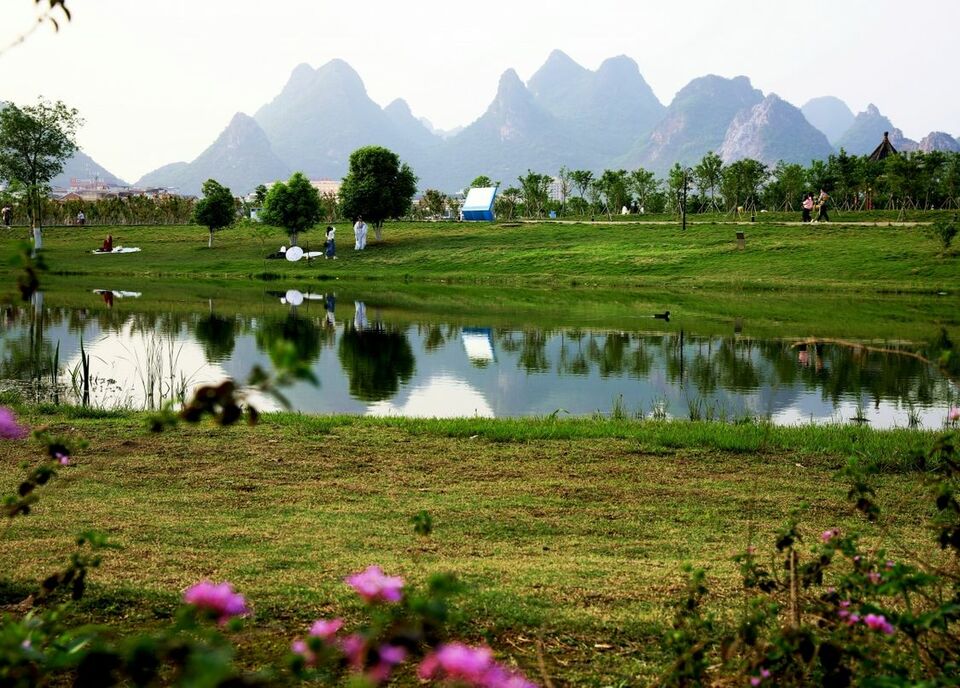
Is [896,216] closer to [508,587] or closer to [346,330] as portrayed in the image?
[346,330]

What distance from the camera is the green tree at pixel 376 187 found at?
55681mm

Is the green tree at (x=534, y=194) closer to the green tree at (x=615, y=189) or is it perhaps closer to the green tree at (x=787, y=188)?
the green tree at (x=615, y=189)

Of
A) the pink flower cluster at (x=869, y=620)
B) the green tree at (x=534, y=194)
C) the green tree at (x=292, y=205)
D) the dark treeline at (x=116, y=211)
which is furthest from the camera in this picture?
the dark treeline at (x=116, y=211)

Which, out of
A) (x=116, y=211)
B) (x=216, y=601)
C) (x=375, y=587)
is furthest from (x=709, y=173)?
(x=216, y=601)

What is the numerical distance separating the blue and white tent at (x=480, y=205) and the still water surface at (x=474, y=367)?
37687 millimetres

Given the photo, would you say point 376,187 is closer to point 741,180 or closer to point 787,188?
point 741,180

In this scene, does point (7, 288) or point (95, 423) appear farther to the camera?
point (7, 288)

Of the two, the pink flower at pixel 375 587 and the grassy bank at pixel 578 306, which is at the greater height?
the grassy bank at pixel 578 306

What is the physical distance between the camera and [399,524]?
22.9 ft

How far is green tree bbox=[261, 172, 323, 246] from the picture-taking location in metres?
53.8

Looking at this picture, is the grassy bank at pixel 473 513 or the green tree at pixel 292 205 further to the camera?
the green tree at pixel 292 205

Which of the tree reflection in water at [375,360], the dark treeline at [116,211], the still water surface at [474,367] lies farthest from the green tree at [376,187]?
the tree reflection in water at [375,360]

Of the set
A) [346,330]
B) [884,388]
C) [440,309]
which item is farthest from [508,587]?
[440,309]

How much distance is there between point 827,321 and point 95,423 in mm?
22478
